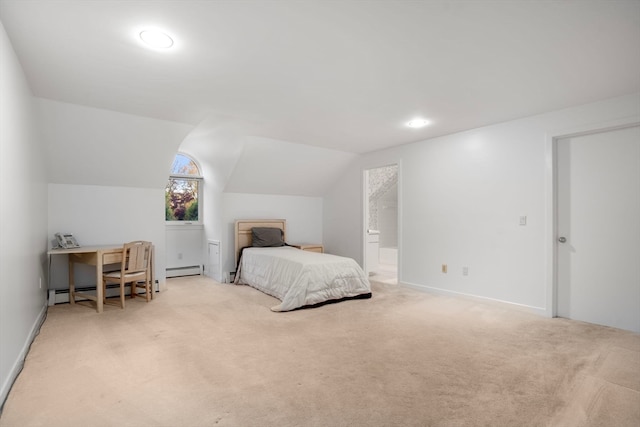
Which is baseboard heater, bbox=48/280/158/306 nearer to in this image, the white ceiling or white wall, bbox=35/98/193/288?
white wall, bbox=35/98/193/288

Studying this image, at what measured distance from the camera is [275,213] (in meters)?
5.90

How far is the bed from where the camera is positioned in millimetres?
3748

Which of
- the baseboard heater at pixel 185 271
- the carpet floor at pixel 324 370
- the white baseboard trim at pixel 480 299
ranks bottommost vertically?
the carpet floor at pixel 324 370

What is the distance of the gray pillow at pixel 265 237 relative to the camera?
527cm

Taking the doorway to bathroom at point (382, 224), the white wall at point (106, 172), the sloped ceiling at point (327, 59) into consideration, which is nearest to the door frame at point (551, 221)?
the sloped ceiling at point (327, 59)

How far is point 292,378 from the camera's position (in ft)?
6.94

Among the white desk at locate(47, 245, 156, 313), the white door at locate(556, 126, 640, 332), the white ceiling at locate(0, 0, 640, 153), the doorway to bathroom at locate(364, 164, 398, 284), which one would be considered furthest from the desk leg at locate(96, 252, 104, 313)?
the white door at locate(556, 126, 640, 332)

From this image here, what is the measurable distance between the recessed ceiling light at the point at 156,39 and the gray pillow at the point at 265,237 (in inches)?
136

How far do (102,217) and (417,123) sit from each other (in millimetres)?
4112

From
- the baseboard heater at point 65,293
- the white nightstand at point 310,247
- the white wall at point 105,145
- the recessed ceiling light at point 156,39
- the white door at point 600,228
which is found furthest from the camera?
the white nightstand at point 310,247

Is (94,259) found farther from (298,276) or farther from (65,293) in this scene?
(298,276)

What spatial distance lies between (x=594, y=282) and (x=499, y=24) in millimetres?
2783

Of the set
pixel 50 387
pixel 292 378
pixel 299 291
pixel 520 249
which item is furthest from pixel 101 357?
pixel 520 249

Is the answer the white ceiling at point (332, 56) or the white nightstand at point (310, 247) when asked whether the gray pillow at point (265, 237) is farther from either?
the white ceiling at point (332, 56)
